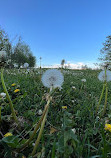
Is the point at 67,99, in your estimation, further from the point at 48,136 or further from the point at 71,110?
the point at 48,136

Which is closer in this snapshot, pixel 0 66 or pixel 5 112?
pixel 0 66

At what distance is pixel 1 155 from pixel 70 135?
52 centimetres

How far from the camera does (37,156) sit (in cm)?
73

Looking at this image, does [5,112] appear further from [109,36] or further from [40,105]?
[109,36]

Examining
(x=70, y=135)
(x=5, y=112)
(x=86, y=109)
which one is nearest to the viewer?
(x=70, y=135)

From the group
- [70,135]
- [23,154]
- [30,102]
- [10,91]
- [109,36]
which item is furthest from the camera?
[109,36]

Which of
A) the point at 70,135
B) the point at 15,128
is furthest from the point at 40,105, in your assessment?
the point at 70,135

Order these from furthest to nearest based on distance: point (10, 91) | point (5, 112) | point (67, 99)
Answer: point (10, 91)
point (67, 99)
point (5, 112)

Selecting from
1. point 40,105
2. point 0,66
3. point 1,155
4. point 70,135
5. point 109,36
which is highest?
point 109,36

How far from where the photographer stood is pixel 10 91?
1.91 metres

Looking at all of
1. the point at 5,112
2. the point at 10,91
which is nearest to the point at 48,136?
the point at 5,112

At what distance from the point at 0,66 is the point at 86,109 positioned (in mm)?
1094

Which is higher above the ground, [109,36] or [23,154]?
[109,36]

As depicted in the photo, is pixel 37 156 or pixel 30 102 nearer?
pixel 37 156
